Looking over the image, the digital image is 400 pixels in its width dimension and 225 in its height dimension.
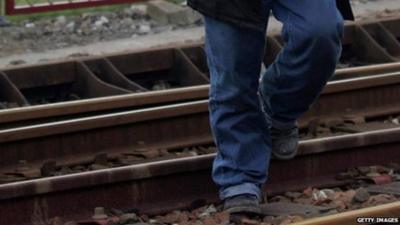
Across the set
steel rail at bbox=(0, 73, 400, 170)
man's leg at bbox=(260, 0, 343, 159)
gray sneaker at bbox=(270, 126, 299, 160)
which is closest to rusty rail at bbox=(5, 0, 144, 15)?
steel rail at bbox=(0, 73, 400, 170)

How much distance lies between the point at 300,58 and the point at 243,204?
717 mm

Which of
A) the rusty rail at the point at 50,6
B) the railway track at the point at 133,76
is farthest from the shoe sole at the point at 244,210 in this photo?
the rusty rail at the point at 50,6

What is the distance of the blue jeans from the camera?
5531 millimetres

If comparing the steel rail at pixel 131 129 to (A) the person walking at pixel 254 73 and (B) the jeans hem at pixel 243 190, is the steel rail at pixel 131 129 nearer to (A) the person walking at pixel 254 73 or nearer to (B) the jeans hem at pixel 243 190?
(A) the person walking at pixel 254 73

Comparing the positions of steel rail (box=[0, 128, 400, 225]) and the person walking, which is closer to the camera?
the person walking

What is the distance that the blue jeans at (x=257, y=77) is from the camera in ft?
18.1

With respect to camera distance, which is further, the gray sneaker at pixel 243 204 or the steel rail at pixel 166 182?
the steel rail at pixel 166 182

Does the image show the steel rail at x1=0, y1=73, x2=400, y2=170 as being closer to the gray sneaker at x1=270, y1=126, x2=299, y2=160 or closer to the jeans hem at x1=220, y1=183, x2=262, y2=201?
the gray sneaker at x1=270, y1=126, x2=299, y2=160

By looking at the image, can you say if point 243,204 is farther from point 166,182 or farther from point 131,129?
point 131,129

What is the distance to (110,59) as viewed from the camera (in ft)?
29.3

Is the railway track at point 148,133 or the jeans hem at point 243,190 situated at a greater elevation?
the jeans hem at point 243,190

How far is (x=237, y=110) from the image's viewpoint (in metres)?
5.79

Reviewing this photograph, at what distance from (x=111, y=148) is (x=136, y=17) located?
17.6 ft

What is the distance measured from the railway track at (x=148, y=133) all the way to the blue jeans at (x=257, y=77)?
15.2 inches
